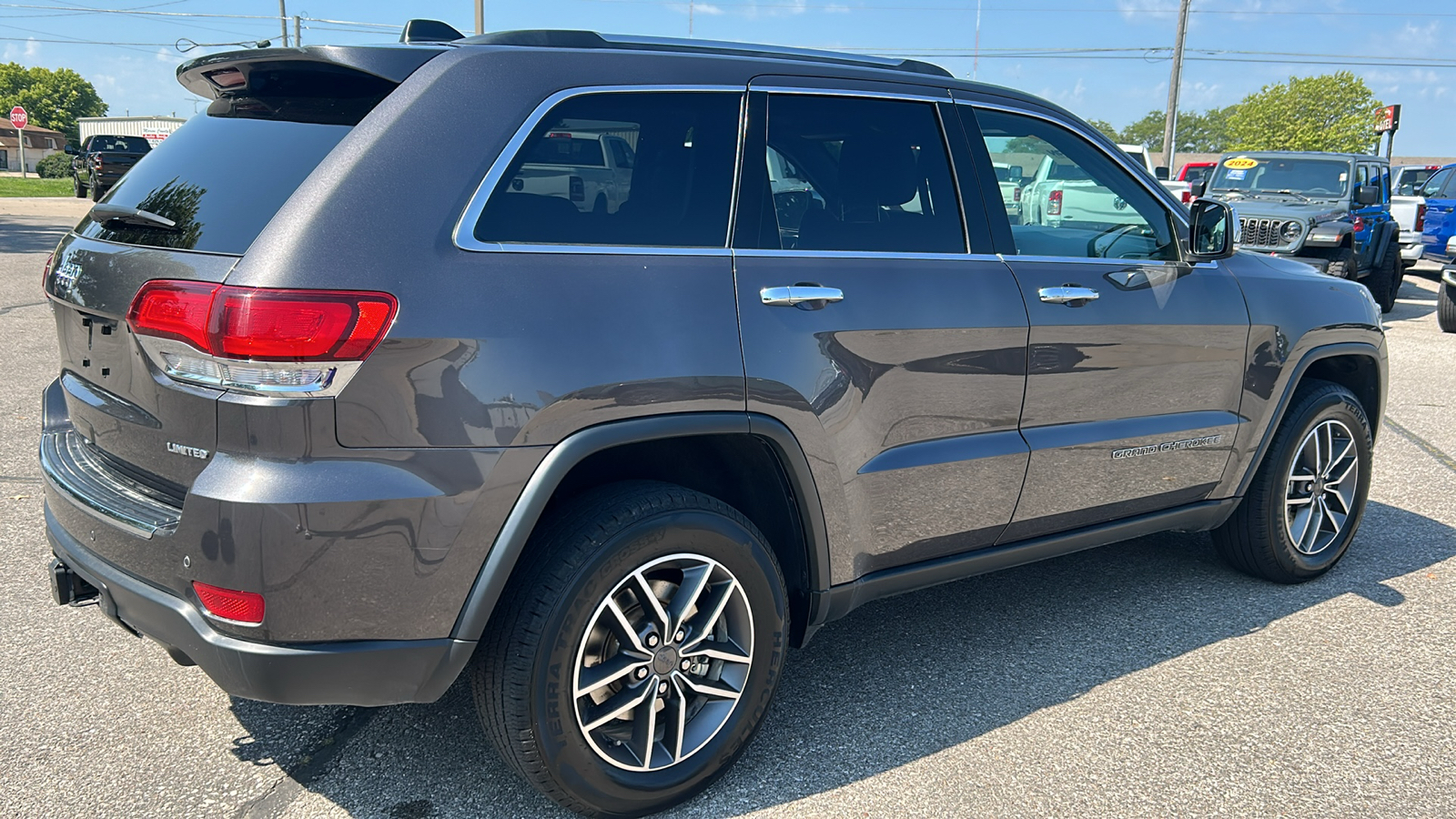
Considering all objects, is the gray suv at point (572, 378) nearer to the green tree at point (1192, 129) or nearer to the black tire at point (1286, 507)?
the black tire at point (1286, 507)

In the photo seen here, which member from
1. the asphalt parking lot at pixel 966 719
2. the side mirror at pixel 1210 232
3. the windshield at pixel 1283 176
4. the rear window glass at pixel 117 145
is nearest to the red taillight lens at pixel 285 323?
the asphalt parking lot at pixel 966 719

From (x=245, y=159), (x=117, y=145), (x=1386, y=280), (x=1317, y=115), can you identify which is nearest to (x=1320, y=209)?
(x=1386, y=280)

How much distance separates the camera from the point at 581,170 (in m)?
2.60

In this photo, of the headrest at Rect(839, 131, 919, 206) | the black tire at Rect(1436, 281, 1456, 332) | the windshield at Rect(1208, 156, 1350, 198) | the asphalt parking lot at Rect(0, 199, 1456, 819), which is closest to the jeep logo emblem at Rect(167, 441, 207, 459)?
the asphalt parking lot at Rect(0, 199, 1456, 819)

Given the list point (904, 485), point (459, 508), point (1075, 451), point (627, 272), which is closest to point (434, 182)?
point (627, 272)

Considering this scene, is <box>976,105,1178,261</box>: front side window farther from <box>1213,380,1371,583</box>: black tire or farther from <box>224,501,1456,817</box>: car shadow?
<box>224,501,1456,817</box>: car shadow

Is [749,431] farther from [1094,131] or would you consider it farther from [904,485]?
[1094,131]

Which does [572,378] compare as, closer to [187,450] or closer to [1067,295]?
[187,450]

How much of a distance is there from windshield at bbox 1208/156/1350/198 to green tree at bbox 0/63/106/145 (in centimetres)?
13439

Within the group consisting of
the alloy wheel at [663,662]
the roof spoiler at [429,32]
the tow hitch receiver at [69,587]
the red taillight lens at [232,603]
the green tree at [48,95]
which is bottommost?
the alloy wheel at [663,662]

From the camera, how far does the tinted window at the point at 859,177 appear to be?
295cm

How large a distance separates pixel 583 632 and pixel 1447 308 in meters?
12.8

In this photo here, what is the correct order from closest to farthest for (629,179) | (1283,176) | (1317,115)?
(629,179) → (1283,176) → (1317,115)

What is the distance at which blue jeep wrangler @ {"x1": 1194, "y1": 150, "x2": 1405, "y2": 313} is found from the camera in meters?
12.7
